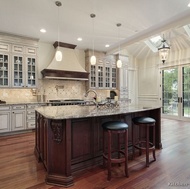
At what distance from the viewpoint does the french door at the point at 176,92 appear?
253 inches

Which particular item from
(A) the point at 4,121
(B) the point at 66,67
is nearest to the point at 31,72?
(B) the point at 66,67

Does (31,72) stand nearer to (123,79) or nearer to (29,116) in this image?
(29,116)

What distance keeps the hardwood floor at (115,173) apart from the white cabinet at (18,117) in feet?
4.16

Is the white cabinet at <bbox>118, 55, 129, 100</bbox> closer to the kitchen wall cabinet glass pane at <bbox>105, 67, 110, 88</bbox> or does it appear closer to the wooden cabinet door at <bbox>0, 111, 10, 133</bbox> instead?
the kitchen wall cabinet glass pane at <bbox>105, 67, 110, 88</bbox>

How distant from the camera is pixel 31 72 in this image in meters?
5.11

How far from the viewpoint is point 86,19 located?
387 centimetres

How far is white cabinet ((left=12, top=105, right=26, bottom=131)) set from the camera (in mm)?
4512

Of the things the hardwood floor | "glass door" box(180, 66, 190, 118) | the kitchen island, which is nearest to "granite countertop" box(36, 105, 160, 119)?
the kitchen island

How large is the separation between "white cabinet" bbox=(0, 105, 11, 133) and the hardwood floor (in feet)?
3.92

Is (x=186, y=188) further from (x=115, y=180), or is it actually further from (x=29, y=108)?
(x=29, y=108)

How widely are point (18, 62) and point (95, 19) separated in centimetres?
287

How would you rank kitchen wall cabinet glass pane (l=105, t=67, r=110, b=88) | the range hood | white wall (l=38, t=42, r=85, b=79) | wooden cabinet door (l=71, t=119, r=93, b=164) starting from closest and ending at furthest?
1. wooden cabinet door (l=71, t=119, r=93, b=164)
2. the range hood
3. white wall (l=38, t=42, r=85, b=79)
4. kitchen wall cabinet glass pane (l=105, t=67, r=110, b=88)

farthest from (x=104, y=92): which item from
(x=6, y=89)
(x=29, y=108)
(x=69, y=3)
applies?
(x=69, y=3)

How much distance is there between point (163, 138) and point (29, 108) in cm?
411
